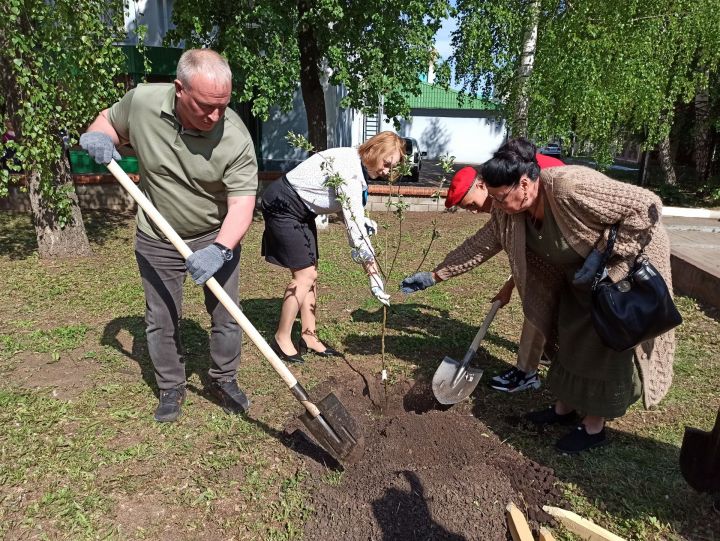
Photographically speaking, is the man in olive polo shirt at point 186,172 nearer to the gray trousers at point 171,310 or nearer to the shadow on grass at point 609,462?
the gray trousers at point 171,310

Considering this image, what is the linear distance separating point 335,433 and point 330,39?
19.5 ft

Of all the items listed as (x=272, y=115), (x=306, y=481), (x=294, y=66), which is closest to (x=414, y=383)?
(x=306, y=481)

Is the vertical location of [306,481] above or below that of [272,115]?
below

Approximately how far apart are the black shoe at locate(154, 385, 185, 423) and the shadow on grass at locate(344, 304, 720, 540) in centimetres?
131

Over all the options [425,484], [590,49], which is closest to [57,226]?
[425,484]

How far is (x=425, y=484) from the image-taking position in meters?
2.34

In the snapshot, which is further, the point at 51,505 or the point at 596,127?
the point at 596,127

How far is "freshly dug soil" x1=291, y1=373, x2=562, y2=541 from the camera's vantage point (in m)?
2.17

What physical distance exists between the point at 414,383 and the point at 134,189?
1944 mm

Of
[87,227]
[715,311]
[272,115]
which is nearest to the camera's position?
[715,311]

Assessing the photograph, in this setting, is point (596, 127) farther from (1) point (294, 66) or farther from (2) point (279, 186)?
(2) point (279, 186)

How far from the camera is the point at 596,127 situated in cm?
835

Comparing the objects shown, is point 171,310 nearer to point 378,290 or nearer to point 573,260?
point 378,290

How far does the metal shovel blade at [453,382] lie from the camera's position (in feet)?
10.3
